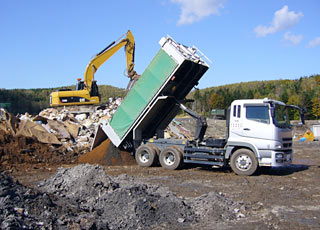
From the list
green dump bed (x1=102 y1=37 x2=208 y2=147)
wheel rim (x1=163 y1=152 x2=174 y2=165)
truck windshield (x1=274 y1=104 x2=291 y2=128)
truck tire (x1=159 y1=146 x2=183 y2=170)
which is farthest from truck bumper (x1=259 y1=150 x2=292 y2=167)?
green dump bed (x1=102 y1=37 x2=208 y2=147)

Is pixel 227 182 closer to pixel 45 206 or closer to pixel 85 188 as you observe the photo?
pixel 85 188

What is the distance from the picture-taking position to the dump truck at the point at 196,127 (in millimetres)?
9922

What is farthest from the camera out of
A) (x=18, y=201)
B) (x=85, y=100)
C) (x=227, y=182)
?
(x=85, y=100)

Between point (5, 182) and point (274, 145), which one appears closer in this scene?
point (5, 182)

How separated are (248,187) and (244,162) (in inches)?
64.3

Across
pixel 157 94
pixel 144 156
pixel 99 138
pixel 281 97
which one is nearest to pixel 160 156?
pixel 144 156

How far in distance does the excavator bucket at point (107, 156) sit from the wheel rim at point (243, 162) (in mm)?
4524

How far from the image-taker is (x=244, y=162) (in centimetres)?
1018

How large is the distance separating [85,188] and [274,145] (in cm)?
573

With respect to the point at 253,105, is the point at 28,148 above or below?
below

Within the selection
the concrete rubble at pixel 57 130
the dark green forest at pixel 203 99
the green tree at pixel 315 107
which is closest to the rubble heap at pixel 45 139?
the concrete rubble at pixel 57 130

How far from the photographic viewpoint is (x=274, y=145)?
9703mm

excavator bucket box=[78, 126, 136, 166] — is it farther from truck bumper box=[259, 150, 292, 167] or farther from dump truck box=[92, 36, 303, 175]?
truck bumper box=[259, 150, 292, 167]

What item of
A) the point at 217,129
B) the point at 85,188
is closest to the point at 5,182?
the point at 85,188
